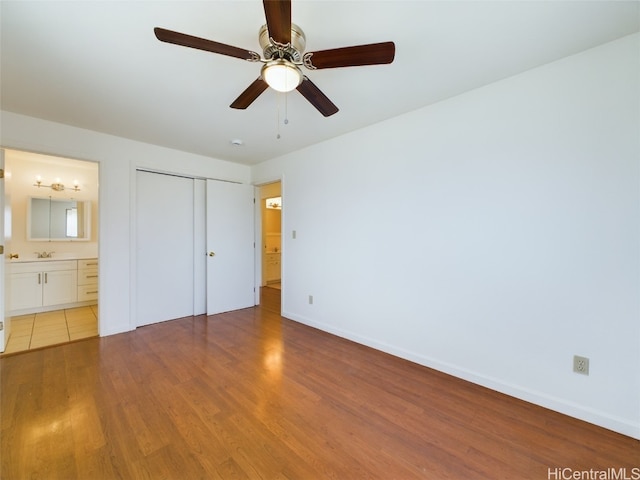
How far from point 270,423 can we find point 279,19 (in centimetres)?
226

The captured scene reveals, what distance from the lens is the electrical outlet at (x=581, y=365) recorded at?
5.91 feet

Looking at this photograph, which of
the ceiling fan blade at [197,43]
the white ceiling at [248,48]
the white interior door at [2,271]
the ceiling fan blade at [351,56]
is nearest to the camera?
the ceiling fan blade at [197,43]

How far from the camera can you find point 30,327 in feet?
11.4

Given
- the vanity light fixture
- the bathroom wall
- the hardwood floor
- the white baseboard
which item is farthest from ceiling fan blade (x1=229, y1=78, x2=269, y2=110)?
the vanity light fixture

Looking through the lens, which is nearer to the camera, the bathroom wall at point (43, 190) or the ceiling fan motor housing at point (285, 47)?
the ceiling fan motor housing at point (285, 47)

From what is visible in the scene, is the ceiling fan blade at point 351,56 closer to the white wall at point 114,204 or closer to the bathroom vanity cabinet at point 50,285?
the white wall at point 114,204

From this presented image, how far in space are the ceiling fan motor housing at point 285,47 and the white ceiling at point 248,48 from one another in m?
0.09

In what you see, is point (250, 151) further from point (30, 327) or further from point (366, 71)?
point (30, 327)

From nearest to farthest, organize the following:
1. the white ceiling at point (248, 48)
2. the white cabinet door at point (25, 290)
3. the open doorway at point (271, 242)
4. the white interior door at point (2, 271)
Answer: the white ceiling at point (248, 48) → the white interior door at point (2, 271) → the white cabinet door at point (25, 290) → the open doorway at point (271, 242)

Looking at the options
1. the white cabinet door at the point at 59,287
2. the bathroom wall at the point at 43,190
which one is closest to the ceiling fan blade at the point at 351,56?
the bathroom wall at the point at 43,190

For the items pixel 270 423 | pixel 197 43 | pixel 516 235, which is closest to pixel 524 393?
pixel 516 235

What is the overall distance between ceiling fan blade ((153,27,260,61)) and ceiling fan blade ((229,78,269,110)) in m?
0.23

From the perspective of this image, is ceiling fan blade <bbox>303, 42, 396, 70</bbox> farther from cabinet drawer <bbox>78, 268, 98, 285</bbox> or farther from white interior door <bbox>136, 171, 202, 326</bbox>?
cabinet drawer <bbox>78, 268, 98, 285</bbox>

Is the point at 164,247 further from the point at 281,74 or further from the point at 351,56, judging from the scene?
the point at 351,56
